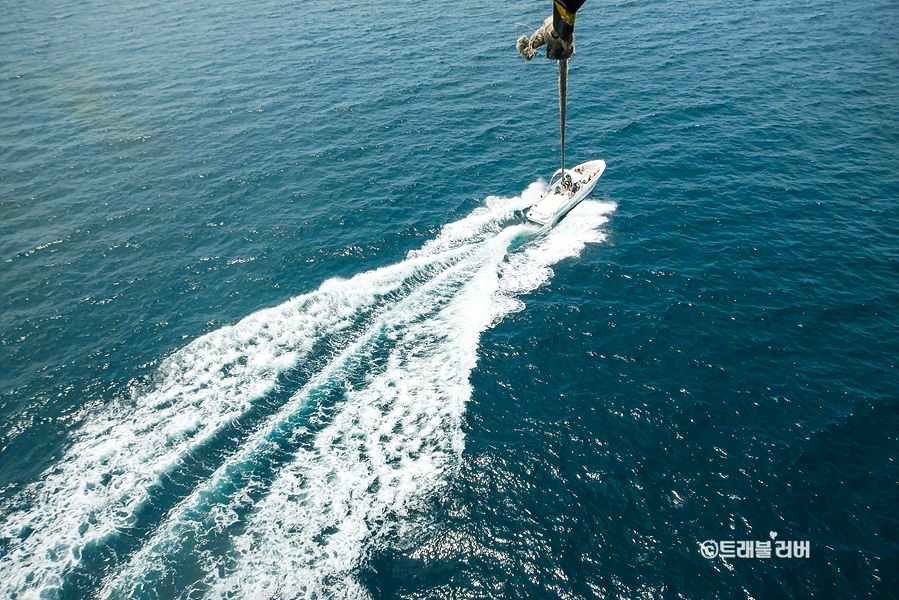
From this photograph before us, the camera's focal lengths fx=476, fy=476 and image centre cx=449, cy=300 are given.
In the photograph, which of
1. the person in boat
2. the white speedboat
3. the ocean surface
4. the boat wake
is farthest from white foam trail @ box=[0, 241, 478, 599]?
the person in boat

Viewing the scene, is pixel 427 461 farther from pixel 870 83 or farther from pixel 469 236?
pixel 870 83

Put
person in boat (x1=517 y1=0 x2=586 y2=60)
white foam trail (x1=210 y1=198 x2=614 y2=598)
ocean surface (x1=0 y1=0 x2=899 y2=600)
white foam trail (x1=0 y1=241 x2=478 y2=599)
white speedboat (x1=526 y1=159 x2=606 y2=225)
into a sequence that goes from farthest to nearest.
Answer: white speedboat (x1=526 y1=159 x2=606 y2=225) → white foam trail (x1=0 y1=241 x2=478 y2=599) → ocean surface (x1=0 y1=0 x2=899 y2=600) → white foam trail (x1=210 y1=198 x2=614 y2=598) → person in boat (x1=517 y1=0 x2=586 y2=60)

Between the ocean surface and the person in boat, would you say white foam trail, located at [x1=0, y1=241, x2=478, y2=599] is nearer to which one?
the ocean surface

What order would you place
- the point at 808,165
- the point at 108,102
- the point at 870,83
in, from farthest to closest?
the point at 108,102, the point at 870,83, the point at 808,165

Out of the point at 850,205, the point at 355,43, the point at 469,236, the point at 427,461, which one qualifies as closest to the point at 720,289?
the point at 850,205

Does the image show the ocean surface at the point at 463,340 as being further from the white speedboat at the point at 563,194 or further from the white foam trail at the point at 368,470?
the white speedboat at the point at 563,194

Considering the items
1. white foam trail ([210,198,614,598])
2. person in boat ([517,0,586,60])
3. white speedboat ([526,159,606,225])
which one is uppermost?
person in boat ([517,0,586,60])

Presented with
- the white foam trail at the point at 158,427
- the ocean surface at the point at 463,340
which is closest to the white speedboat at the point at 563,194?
the ocean surface at the point at 463,340
